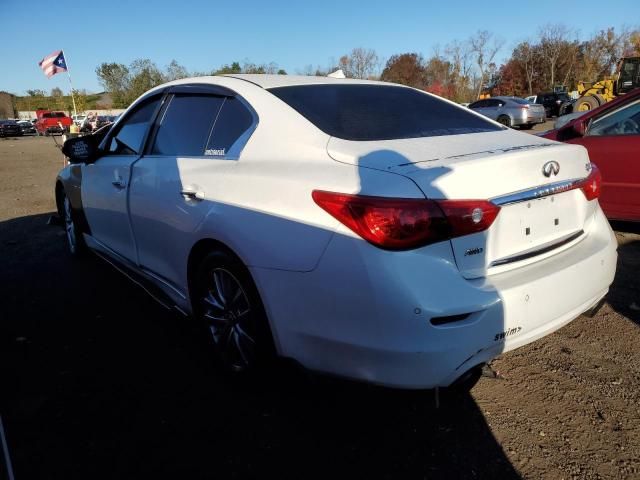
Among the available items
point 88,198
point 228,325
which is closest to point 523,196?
point 228,325

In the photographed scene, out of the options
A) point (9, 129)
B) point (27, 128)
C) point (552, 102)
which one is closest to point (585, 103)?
point (552, 102)

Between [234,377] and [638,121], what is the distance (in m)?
4.40

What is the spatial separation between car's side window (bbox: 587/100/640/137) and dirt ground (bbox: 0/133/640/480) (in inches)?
81.5

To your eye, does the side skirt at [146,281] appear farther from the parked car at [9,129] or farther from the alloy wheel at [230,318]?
the parked car at [9,129]

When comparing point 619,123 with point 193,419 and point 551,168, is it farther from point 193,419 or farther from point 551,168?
point 193,419

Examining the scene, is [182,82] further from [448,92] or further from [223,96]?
[448,92]

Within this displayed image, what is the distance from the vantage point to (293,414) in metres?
2.38

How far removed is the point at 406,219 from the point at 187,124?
1763 millimetres

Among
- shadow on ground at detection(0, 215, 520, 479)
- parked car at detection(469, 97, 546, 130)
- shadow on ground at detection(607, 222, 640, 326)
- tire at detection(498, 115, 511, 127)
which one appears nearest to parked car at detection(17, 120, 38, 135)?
parked car at detection(469, 97, 546, 130)

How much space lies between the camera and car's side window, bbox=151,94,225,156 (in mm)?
2781

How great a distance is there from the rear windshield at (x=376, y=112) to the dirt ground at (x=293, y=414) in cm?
118

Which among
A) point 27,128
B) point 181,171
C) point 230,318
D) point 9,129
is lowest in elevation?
point 230,318

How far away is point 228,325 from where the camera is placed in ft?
8.32

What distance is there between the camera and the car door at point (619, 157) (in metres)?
4.45
